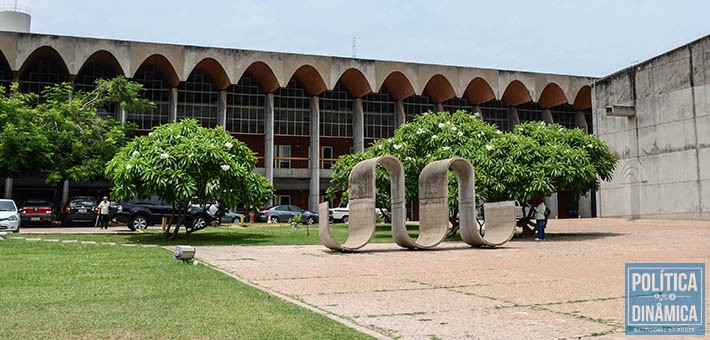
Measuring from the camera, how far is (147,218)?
2795 cm

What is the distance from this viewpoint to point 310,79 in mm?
44031

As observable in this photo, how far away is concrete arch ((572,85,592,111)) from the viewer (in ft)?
162

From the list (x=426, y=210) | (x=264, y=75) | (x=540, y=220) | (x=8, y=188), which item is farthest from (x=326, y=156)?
(x=426, y=210)

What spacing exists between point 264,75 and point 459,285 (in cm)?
3594

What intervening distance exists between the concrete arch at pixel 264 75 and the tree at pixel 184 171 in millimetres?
22553

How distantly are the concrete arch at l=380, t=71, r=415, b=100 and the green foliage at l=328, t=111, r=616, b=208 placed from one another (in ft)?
65.5

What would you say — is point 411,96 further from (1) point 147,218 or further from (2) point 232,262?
(2) point 232,262

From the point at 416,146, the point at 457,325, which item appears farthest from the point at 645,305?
the point at 416,146

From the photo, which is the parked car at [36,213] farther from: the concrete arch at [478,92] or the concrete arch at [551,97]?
the concrete arch at [551,97]

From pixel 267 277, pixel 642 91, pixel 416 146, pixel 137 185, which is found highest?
pixel 642 91

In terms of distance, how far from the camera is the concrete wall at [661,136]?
29.0 meters

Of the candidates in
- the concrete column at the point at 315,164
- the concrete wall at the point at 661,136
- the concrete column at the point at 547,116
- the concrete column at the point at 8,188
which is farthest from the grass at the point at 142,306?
the concrete column at the point at 547,116

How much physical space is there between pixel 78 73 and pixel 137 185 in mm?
24218

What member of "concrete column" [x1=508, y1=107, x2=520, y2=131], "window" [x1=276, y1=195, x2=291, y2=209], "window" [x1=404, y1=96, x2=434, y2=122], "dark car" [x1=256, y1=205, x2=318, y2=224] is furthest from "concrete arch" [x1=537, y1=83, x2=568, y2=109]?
"dark car" [x1=256, y1=205, x2=318, y2=224]
